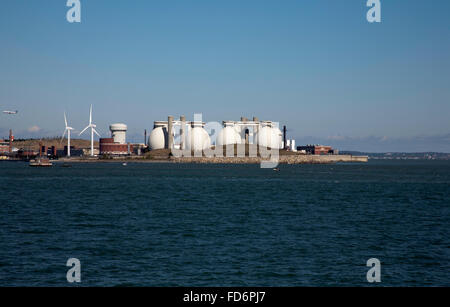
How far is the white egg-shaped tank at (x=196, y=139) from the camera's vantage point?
192 m

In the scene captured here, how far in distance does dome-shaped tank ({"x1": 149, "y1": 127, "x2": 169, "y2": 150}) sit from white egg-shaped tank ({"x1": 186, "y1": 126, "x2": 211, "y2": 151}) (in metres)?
10.0

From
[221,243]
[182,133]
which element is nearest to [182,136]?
[182,133]

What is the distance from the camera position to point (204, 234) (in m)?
27.0

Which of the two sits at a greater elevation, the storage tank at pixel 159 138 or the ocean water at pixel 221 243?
the storage tank at pixel 159 138

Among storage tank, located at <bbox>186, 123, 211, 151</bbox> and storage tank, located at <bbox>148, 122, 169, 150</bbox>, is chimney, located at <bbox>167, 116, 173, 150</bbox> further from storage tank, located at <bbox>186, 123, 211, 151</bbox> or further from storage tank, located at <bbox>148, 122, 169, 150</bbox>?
storage tank, located at <bbox>186, 123, 211, 151</bbox>

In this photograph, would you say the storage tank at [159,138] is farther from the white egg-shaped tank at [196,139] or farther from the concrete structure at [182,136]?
the white egg-shaped tank at [196,139]

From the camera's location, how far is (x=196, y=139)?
628 ft

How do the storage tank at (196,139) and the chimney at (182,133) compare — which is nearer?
the storage tank at (196,139)

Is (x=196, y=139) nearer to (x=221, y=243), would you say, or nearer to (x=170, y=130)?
(x=170, y=130)

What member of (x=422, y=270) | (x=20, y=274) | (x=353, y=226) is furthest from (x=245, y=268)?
(x=353, y=226)

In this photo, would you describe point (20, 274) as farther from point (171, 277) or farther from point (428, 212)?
point (428, 212)

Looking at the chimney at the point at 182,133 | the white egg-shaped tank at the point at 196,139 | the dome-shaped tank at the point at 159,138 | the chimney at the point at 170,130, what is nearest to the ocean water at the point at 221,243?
the white egg-shaped tank at the point at 196,139

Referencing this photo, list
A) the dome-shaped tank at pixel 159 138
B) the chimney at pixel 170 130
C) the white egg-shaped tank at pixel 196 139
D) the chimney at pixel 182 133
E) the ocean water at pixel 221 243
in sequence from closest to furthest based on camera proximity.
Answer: the ocean water at pixel 221 243
the white egg-shaped tank at pixel 196 139
the chimney at pixel 170 130
the chimney at pixel 182 133
the dome-shaped tank at pixel 159 138

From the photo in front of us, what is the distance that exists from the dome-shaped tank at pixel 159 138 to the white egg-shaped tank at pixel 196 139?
32.9ft
